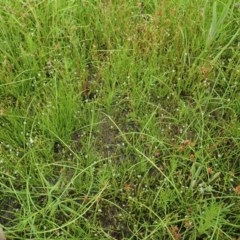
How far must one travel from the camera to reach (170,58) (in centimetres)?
260

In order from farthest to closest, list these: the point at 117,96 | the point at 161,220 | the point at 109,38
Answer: the point at 109,38 → the point at 117,96 → the point at 161,220

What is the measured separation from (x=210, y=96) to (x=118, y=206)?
84 cm

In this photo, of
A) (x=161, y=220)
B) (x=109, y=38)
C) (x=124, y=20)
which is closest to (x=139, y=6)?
(x=124, y=20)

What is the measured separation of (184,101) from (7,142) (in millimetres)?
1051

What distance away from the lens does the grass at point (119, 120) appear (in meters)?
2.08

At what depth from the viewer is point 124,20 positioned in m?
2.71

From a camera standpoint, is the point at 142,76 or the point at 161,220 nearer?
the point at 161,220

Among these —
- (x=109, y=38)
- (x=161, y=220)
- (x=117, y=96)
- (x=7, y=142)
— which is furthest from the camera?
(x=109, y=38)

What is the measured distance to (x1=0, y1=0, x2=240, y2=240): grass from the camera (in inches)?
81.8

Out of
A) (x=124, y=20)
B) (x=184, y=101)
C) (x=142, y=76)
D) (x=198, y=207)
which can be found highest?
(x=124, y=20)

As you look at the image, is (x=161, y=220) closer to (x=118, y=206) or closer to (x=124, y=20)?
(x=118, y=206)

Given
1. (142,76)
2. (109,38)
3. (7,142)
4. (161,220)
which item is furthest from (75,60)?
(161,220)

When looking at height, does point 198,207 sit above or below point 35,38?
below

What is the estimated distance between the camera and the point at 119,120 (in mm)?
2424
